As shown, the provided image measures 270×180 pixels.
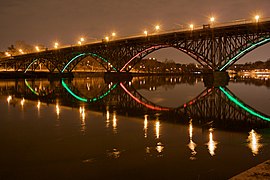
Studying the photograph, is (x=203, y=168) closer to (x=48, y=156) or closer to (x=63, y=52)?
(x=48, y=156)

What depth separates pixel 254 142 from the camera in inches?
458

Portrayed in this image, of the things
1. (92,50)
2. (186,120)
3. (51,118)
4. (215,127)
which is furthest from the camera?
(92,50)

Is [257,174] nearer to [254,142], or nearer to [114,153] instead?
[114,153]

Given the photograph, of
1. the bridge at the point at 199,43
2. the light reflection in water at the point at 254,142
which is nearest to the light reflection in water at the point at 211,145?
the light reflection in water at the point at 254,142

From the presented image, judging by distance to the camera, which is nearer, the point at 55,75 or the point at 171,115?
the point at 171,115

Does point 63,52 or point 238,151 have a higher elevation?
point 63,52

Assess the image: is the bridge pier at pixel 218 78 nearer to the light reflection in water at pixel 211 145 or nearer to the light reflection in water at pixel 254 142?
the light reflection in water at pixel 254 142

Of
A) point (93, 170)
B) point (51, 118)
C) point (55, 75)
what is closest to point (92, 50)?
point (55, 75)

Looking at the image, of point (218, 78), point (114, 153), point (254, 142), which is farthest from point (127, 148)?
point (218, 78)

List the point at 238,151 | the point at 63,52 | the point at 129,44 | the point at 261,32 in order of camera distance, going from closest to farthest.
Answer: the point at 238,151 < the point at 261,32 < the point at 129,44 < the point at 63,52

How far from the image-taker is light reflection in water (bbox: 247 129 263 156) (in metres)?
10.4

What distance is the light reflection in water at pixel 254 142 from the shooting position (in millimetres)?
10448

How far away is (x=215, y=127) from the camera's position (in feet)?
48.5

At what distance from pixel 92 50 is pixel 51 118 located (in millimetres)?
63146
